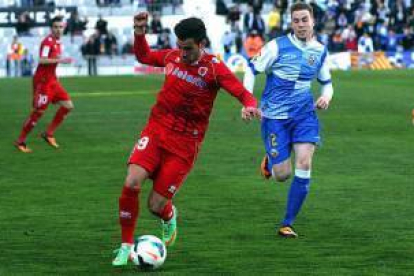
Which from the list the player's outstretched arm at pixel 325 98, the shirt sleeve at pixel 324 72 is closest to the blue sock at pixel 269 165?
the player's outstretched arm at pixel 325 98

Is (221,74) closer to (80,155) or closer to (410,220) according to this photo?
(410,220)

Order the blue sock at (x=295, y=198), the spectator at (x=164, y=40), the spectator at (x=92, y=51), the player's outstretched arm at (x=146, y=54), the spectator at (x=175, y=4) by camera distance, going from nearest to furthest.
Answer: the player's outstretched arm at (x=146, y=54), the blue sock at (x=295, y=198), the spectator at (x=92, y=51), the spectator at (x=164, y=40), the spectator at (x=175, y=4)

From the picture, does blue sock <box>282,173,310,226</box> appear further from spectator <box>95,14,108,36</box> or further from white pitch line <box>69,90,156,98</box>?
spectator <box>95,14,108,36</box>

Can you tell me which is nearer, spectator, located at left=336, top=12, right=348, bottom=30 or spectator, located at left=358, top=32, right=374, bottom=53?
spectator, located at left=358, top=32, right=374, bottom=53

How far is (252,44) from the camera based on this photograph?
4972 cm

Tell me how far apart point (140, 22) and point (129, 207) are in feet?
5.24

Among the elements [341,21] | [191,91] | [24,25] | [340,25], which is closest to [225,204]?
[191,91]

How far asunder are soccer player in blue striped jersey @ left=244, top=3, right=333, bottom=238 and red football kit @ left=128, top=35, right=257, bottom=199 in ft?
5.39

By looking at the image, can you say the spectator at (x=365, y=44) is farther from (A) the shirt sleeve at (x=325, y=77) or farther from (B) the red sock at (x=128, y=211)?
(B) the red sock at (x=128, y=211)

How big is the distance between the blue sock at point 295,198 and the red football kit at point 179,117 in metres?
1.71

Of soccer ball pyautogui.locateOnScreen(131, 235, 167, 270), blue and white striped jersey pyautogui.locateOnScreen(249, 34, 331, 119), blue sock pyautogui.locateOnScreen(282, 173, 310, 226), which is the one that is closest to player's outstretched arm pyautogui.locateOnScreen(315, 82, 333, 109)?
blue and white striped jersey pyautogui.locateOnScreen(249, 34, 331, 119)

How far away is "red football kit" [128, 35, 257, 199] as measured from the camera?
10055 mm

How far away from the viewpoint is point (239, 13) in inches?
2176

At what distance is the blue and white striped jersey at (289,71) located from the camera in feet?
39.3
